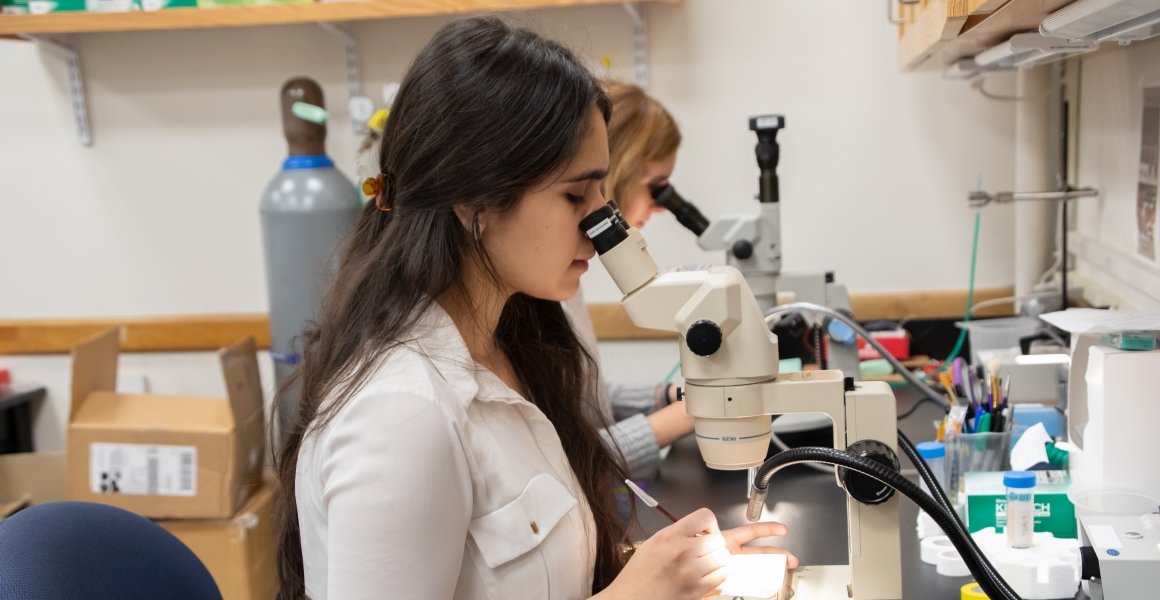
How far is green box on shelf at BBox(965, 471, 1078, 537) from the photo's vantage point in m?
1.26

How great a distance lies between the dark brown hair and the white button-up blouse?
5 centimetres

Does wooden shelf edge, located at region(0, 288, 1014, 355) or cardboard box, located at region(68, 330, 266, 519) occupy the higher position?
wooden shelf edge, located at region(0, 288, 1014, 355)

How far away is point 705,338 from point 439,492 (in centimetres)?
29

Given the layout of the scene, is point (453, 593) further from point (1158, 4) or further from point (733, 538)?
point (1158, 4)

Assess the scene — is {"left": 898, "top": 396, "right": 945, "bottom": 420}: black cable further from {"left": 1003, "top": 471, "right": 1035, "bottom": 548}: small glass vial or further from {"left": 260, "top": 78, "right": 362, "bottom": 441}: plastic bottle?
{"left": 260, "top": 78, "right": 362, "bottom": 441}: plastic bottle

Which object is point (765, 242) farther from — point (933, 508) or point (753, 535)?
point (933, 508)

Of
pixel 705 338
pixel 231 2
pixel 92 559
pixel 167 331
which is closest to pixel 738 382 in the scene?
pixel 705 338

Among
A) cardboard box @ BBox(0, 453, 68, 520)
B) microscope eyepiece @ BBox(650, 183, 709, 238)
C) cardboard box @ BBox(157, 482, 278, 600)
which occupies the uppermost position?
microscope eyepiece @ BBox(650, 183, 709, 238)

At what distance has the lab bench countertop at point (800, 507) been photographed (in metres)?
1.25

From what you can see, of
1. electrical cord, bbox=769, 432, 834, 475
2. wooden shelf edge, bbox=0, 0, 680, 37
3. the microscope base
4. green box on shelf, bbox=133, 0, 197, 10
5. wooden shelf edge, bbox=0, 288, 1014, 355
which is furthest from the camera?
wooden shelf edge, bbox=0, 288, 1014, 355

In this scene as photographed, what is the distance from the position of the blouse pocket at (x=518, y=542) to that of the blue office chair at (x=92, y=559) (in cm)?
33

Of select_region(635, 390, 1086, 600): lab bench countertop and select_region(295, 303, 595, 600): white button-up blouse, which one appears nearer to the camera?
select_region(295, 303, 595, 600): white button-up blouse

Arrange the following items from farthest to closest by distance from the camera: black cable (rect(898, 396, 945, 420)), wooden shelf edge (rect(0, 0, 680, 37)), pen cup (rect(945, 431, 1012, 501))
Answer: wooden shelf edge (rect(0, 0, 680, 37)) → black cable (rect(898, 396, 945, 420)) → pen cup (rect(945, 431, 1012, 501))

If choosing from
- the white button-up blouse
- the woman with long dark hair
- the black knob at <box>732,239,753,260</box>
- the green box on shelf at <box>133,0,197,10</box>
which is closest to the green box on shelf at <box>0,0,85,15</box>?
the green box on shelf at <box>133,0,197,10</box>
